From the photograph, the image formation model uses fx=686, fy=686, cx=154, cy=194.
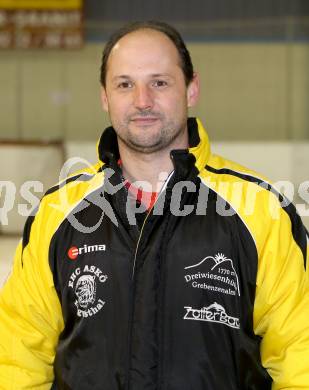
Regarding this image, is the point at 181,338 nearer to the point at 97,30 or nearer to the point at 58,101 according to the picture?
the point at 58,101

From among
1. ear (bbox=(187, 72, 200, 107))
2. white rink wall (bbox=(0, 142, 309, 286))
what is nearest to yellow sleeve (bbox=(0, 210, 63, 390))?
ear (bbox=(187, 72, 200, 107))

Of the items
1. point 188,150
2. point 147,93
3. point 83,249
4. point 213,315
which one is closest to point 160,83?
point 147,93

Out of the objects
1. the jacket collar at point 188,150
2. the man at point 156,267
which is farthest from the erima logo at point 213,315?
the jacket collar at point 188,150

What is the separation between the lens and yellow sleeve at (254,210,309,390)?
1.32 m

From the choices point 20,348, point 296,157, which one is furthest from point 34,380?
point 296,157

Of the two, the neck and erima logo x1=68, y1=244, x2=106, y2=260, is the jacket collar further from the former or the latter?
erima logo x1=68, y1=244, x2=106, y2=260

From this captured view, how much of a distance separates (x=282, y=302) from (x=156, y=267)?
0.26 metres

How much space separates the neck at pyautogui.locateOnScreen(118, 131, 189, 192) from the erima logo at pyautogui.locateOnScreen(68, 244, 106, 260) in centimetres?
19

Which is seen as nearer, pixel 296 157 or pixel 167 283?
pixel 167 283

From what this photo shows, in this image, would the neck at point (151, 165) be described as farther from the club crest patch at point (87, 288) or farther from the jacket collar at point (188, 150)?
the club crest patch at point (87, 288)

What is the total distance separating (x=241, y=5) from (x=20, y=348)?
4306 mm

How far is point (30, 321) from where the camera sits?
1463mm

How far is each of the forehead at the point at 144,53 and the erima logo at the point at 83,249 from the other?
1.27 feet

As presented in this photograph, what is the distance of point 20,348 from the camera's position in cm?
144
